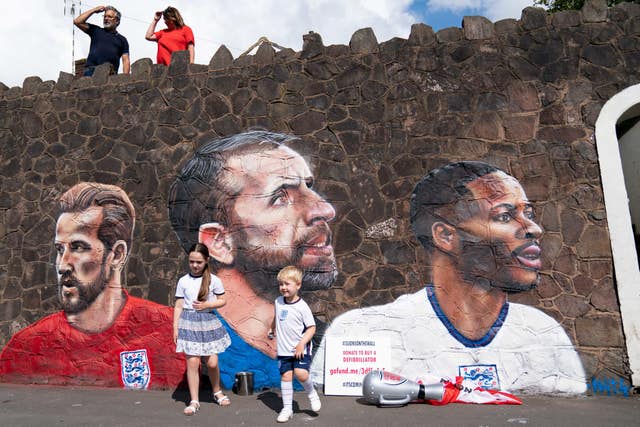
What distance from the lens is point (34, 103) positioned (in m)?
7.13

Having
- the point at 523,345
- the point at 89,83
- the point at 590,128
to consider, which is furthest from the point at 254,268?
the point at 590,128

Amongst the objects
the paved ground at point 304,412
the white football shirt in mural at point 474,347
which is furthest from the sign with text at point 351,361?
the paved ground at point 304,412

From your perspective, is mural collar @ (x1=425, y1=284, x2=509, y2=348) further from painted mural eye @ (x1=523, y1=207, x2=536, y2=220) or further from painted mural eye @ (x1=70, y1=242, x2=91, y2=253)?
painted mural eye @ (x1=70, y1=242, x2=91, y2=253)

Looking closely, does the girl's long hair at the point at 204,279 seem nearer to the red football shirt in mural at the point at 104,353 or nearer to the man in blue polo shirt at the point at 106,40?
the red football shirt in mural at the point at 104,353

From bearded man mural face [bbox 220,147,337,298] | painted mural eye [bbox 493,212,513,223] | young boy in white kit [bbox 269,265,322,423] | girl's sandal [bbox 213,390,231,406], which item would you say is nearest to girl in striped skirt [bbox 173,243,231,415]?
girl's sandal [bbox 213,390,231,406]

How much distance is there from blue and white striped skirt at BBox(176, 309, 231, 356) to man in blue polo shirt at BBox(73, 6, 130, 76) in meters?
4.57

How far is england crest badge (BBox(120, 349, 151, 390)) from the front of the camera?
5887 mm

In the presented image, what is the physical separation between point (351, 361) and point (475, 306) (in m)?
1.50

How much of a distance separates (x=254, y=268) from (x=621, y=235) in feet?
13.4

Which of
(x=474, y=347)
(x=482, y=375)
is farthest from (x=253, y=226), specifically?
(x=482, y=375)

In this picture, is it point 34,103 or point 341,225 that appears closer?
point 341,225

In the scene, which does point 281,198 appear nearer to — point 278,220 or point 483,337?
point 278,220

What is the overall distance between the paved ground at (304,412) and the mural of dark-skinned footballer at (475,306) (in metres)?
0.42

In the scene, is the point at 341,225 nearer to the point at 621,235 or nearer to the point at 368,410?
the point at 368,410
